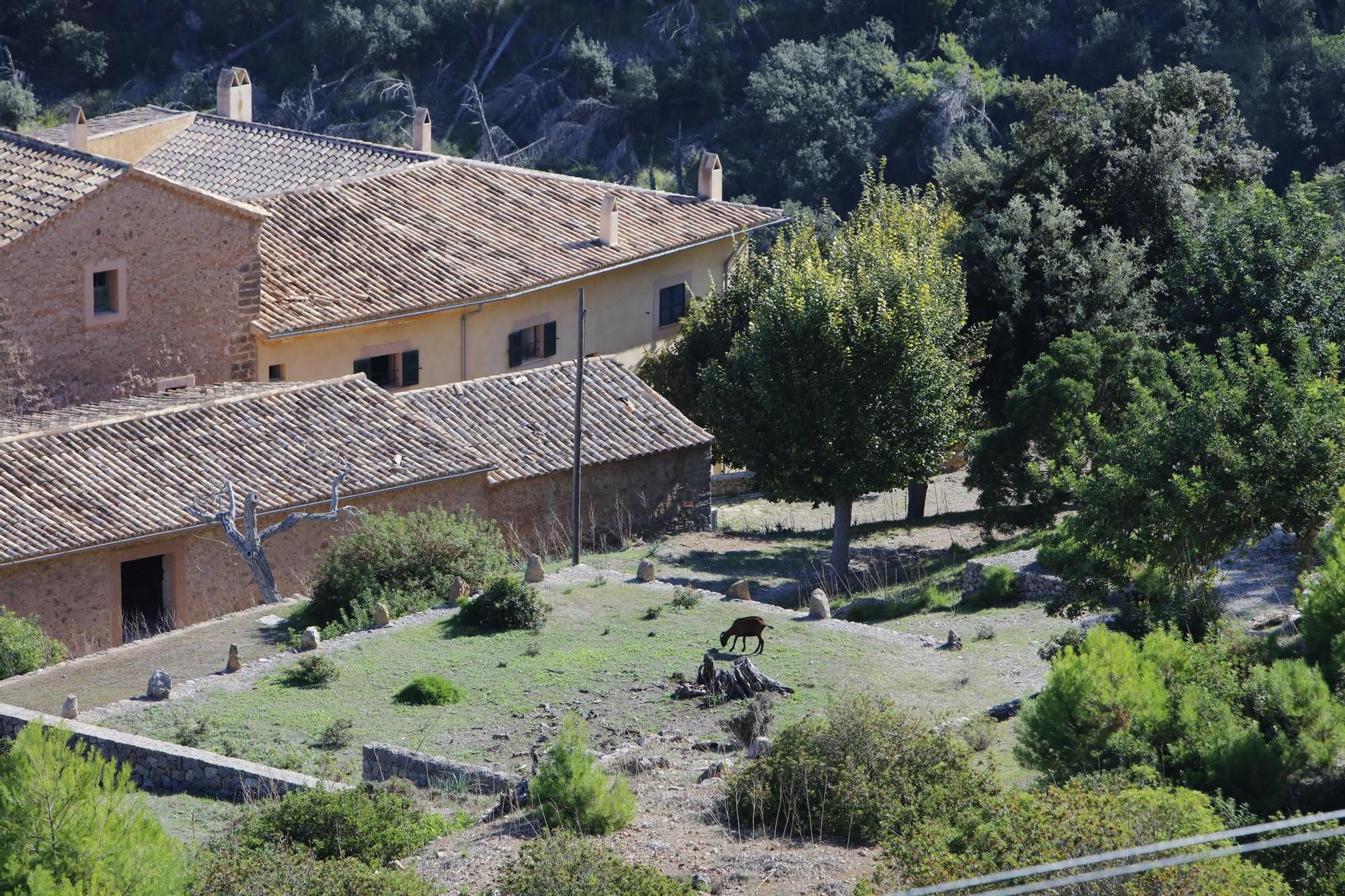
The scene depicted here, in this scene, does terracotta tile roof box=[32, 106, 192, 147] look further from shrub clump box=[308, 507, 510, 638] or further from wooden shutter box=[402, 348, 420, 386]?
shrub clump box=[308, 507, 510, 638]

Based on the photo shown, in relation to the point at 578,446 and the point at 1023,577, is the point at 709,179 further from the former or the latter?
the point at 1023,577

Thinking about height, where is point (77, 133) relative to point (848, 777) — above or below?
above

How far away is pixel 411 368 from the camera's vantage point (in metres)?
34.6

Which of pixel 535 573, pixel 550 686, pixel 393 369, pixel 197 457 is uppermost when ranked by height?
pixel 393 369

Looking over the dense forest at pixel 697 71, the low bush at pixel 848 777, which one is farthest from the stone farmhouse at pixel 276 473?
the dense forest at pixel 697 71

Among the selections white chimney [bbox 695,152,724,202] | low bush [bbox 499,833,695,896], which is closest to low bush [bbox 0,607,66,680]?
low bush [bbox 499,833,695,896]

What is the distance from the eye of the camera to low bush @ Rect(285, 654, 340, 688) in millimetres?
20516

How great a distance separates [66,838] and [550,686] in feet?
27.3

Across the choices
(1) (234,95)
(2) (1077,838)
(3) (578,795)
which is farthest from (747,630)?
(1) (234,95)

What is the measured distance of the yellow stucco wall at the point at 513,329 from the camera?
3309 cm

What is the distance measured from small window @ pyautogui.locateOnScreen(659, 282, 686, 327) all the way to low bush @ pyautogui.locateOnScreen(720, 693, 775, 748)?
885 inches

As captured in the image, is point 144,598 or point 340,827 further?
point 144,598

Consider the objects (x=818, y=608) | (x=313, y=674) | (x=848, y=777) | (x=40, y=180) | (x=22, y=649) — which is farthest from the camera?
(x=40, y=180)

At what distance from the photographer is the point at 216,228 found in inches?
1232
